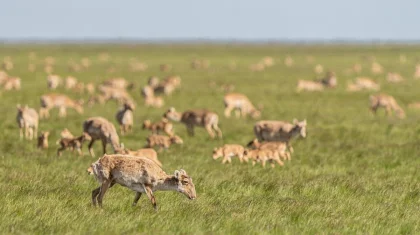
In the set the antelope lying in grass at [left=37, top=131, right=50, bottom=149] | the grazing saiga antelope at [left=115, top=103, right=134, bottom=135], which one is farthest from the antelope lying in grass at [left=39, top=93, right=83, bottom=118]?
the antelope lying in grass at [left=37, top=131, right=50, bottom=149]

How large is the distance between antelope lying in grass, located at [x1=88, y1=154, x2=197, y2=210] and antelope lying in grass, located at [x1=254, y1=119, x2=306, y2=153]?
10462 millimetres

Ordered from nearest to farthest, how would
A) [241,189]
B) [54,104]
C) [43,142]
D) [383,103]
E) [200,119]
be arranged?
[241,189]
[43,142]
[200,119]
[54,104]
[383,103]

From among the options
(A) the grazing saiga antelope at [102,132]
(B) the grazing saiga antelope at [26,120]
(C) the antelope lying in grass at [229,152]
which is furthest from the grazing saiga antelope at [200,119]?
(C) the antelope lying in grass at [229,152]

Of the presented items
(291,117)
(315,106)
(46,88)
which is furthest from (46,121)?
(46,88)

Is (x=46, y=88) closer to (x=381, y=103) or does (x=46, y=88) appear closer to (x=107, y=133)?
(x=381, y=103)

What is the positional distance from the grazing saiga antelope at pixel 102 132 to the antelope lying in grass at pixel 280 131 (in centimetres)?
486

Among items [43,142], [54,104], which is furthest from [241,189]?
[54,104]

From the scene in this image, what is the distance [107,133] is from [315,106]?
19.6 meters

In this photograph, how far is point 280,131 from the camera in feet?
78.2

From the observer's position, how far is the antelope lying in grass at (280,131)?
76.9 feet

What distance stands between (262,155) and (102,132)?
4615 mm

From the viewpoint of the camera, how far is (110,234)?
10.9 m

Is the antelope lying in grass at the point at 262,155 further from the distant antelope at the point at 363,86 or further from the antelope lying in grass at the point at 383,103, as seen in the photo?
the distant antelope at the point at 363,86

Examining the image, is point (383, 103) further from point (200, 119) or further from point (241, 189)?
point (241, 189)
